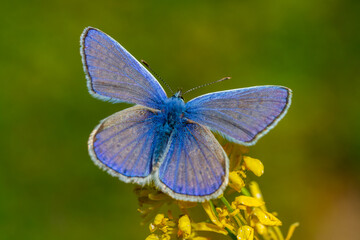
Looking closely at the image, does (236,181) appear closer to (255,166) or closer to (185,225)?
(255,166)

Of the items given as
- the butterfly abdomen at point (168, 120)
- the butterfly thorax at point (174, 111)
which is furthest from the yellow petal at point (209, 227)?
the butterfly thorax at point (174, 111)

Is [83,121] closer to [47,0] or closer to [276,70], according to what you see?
[47,0]

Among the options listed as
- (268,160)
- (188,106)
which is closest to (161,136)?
(188,106)

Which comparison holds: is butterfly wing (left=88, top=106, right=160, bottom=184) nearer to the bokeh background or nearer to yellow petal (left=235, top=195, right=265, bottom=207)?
yellow petal (left=235, top=195, right=265, bottom=207)

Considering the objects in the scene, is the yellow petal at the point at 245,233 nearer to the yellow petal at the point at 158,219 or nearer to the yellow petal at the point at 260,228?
the yellow petal at the point at 260,228

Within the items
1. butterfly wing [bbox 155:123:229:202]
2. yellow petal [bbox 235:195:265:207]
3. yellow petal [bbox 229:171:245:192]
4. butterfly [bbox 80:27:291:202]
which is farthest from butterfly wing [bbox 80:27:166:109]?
yellow petal [bbox 235:195:265:207]

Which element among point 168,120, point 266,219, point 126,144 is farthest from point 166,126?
point 266,219
